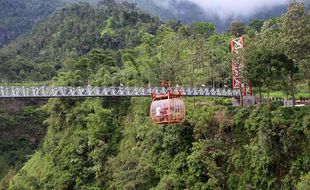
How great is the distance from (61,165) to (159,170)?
9512mm

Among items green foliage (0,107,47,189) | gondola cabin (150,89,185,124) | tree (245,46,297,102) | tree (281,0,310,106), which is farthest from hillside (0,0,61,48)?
tree (281,0,310,106)

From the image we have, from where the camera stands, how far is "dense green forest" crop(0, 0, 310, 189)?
63.4 feet

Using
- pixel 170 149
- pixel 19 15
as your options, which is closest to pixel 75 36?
pixel 19 15

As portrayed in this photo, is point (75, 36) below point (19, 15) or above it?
below

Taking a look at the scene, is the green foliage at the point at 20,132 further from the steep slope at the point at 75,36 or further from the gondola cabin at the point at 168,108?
the gondola cabin at the point at 168,108

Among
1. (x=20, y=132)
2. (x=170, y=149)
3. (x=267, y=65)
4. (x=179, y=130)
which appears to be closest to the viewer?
(x=267, y=65)

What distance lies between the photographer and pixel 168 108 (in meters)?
18.7

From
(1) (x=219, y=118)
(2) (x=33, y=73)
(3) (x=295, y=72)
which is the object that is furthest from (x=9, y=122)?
(3) (x=295, y=72)

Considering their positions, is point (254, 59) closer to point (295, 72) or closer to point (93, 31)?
point (295, 72)

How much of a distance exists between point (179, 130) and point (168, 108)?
20.9 ft

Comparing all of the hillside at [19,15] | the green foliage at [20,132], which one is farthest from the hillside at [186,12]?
the green foliage at [20,132]

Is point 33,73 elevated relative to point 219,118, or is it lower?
elevated

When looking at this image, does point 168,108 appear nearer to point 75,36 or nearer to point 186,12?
point 75,36

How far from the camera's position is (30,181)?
2998 cm
